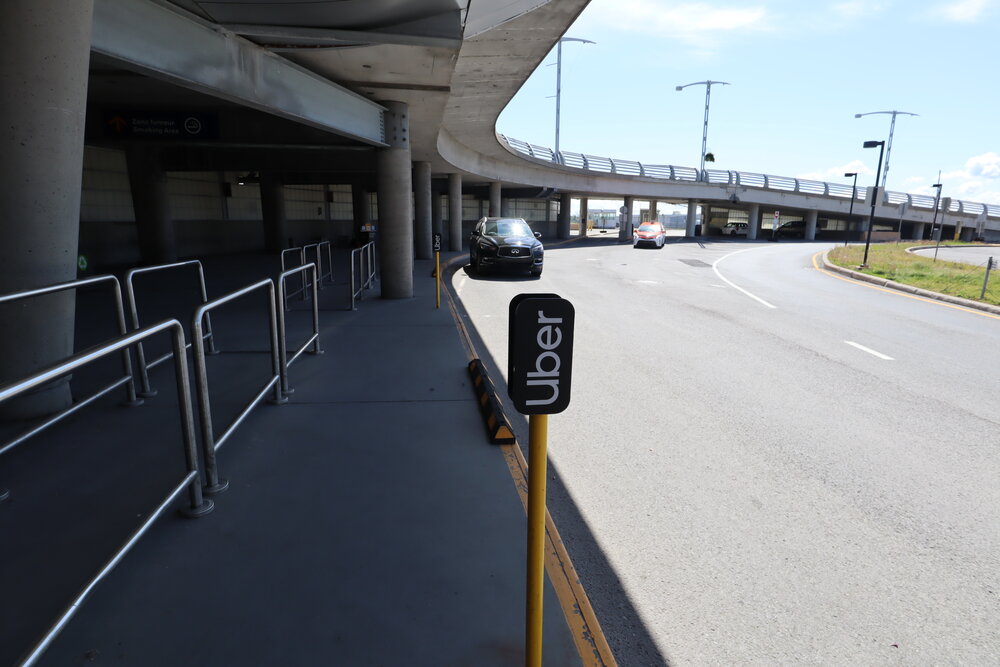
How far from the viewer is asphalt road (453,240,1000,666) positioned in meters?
2.69

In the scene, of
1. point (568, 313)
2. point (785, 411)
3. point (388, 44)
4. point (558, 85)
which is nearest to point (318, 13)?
point (388, 44)

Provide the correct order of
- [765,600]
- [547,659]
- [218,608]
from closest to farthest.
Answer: [547,659], [218,608], [765,600]

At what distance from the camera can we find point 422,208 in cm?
2458

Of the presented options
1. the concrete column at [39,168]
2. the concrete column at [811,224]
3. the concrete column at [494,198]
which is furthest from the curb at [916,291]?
the concrete column at [811,224]

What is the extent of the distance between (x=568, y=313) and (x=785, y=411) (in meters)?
4.62

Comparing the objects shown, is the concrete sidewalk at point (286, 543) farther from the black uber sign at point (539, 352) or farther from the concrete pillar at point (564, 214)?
the concrete pillar at point (564, 214)

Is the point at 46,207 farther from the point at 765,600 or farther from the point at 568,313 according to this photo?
the point at 765,600

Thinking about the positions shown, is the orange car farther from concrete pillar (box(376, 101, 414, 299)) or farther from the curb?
concrete pillar (box(376, 101, 414, 299))

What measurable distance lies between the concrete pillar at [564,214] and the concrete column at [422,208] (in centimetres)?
2060

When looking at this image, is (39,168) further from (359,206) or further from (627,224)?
(627,224)

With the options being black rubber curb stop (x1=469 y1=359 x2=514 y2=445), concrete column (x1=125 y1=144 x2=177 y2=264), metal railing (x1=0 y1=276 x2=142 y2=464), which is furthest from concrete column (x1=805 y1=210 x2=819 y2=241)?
metal railing (x1=0 y1=276 x2=142 y2=464)

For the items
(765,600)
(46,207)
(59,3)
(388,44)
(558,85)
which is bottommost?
(765,600)

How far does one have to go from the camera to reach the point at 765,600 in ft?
9.41

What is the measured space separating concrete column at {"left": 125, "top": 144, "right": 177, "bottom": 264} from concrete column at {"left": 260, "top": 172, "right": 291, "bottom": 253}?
23.6 ft
